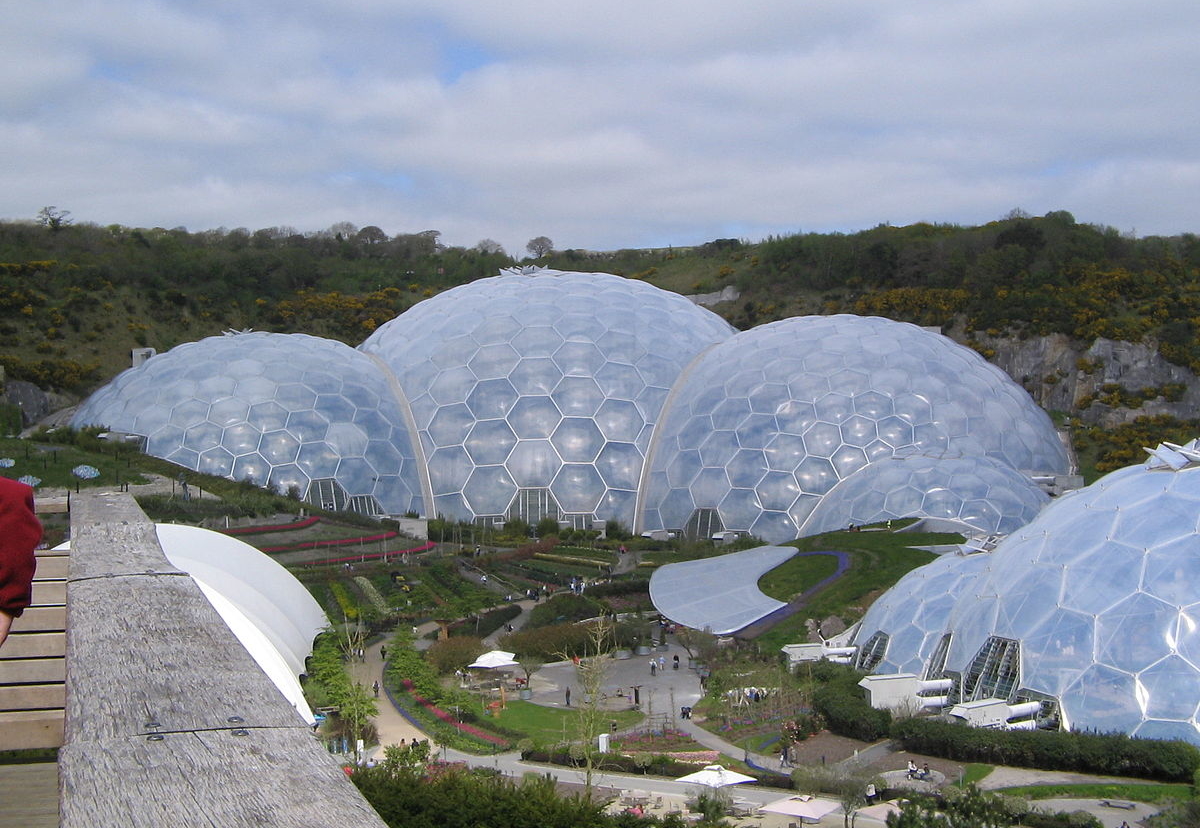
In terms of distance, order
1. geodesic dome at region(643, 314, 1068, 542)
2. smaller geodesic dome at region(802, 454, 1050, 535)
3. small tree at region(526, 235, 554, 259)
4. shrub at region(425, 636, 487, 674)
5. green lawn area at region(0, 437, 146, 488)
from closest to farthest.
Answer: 1. shrub at region(425, 636, 487, 674)
2. smaller geodesic dome at region(802, 454, 1050, 535)
3. green lawn area at region(0, 437, 146, 488)
4. geodesic dome at region(643, 314, 1068, 542)
5. small tree at region(526, 235, 554, 259)

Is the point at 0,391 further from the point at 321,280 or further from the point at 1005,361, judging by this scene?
the point at 1005,361

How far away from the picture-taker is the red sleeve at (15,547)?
7.66ft

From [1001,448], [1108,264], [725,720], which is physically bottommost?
[725,720]

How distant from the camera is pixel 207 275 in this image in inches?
2781

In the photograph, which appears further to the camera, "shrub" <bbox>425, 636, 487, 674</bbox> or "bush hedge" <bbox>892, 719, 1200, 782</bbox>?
"shrub" <bbox>425, 636, 487, 674</bbox>

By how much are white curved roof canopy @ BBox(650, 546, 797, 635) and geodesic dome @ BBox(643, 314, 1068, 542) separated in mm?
4560

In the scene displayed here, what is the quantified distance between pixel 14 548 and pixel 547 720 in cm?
2079

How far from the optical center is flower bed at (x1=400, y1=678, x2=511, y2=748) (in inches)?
814

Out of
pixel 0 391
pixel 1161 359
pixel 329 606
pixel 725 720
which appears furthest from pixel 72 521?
pixel 1161 359

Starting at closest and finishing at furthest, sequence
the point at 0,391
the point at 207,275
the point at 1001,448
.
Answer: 1. the point at 1001,448
2. the point at 0,391
3. the point at 207,275

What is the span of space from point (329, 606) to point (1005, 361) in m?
38.7

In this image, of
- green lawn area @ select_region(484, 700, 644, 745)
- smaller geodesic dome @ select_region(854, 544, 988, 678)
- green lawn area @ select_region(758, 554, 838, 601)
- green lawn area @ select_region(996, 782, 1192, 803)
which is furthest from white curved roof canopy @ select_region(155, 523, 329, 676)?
green lawn area @ select_region(996, 782, 1192, 803)

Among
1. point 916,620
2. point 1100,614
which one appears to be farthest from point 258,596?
point 1100,614

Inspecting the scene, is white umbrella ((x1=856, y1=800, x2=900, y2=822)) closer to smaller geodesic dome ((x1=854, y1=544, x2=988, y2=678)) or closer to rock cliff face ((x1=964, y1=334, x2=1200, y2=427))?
smaller geodesic dome ((x1=854, y1=544, x2=988, y2=678))
